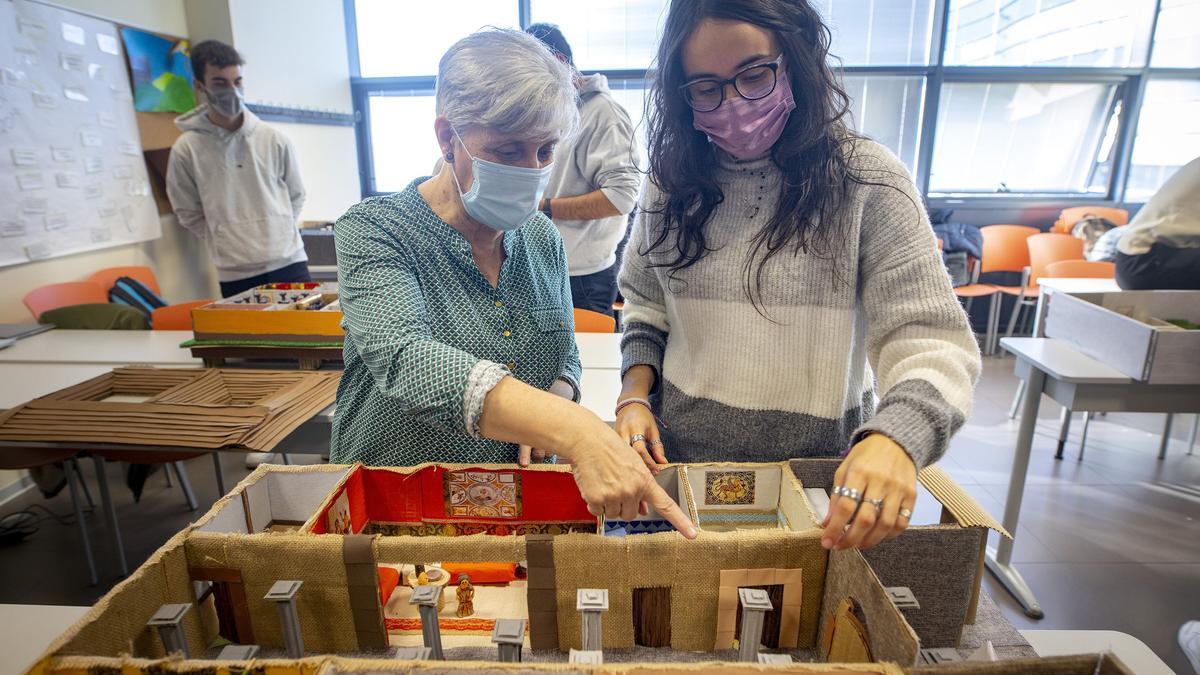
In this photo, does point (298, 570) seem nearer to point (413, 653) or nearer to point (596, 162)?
point (413, 653)

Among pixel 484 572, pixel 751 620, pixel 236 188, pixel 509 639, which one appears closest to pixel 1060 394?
pixel 751 620

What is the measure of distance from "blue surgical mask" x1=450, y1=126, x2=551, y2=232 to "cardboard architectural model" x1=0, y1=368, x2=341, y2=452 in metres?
0.98

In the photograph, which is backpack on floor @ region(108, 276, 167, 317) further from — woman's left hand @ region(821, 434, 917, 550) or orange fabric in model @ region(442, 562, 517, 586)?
woman's left hand @ region(821, 434, 917, 550)

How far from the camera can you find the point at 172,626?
717mm

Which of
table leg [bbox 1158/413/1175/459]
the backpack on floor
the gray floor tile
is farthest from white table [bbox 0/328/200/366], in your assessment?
table leg [bbox 1158/413/1175/459]

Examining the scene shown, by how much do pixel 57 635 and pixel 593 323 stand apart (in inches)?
78.5

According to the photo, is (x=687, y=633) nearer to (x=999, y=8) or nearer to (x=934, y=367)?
(x=934, y=367)

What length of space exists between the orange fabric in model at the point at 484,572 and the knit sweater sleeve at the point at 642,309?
44 centimetres

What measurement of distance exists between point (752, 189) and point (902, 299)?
31 centimetres

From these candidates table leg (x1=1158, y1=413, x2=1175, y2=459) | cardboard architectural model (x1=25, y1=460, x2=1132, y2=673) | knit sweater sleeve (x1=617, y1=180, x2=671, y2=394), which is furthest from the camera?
table leg (x1=1158, y1=413, x2=1175, y2=459)

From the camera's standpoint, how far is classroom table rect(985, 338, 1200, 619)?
6.85ft

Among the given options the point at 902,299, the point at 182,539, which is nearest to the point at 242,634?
the point at 182,539

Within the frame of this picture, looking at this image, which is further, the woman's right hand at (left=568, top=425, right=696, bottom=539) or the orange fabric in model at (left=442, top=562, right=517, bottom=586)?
the orange fabric in model at (left=442, top=562, right=517, bottom=586)

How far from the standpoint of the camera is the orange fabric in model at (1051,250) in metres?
4.73
